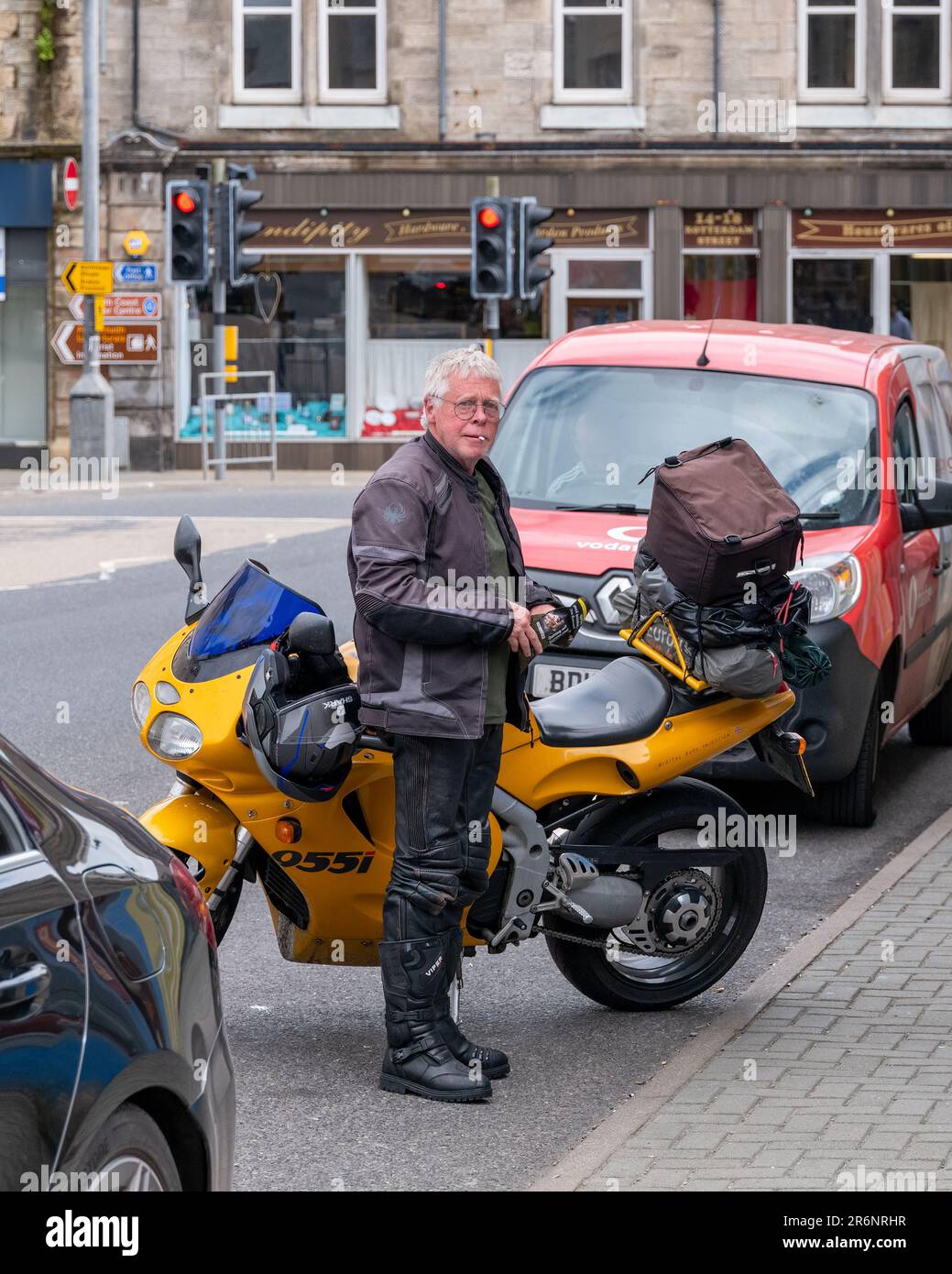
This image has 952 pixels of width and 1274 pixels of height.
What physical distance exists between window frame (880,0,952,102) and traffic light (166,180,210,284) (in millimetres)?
10688

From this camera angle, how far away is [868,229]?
1193 inches

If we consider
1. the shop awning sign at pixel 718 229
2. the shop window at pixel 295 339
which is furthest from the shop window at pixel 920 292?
the shop window at pixel 295 339

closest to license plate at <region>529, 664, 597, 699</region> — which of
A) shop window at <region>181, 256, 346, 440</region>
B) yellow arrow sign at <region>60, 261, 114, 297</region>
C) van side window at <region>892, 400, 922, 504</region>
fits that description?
van side window at <region>892, 400, 922, 504</region>

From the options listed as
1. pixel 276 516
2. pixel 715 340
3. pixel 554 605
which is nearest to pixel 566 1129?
pixel 554 605

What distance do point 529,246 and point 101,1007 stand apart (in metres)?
21.1

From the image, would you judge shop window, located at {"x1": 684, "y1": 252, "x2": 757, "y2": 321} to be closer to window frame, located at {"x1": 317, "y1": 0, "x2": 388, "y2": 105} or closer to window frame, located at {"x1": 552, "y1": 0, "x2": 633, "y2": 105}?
window frame, located at {"x1": 552, "y1": 0, "x2": 633, "y2": 105}

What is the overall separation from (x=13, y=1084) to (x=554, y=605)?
2546 millimetres

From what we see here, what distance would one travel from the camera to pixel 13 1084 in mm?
2850

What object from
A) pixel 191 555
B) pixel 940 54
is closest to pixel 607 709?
pixel 191 555

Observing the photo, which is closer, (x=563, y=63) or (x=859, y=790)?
(x=859, y=790)

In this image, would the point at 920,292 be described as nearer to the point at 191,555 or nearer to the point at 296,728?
the point at 191,555

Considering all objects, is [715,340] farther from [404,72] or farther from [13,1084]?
[404,72]

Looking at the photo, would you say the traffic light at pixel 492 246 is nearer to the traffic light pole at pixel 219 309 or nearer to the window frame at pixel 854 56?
the traffic light pole at pixel 219 309
